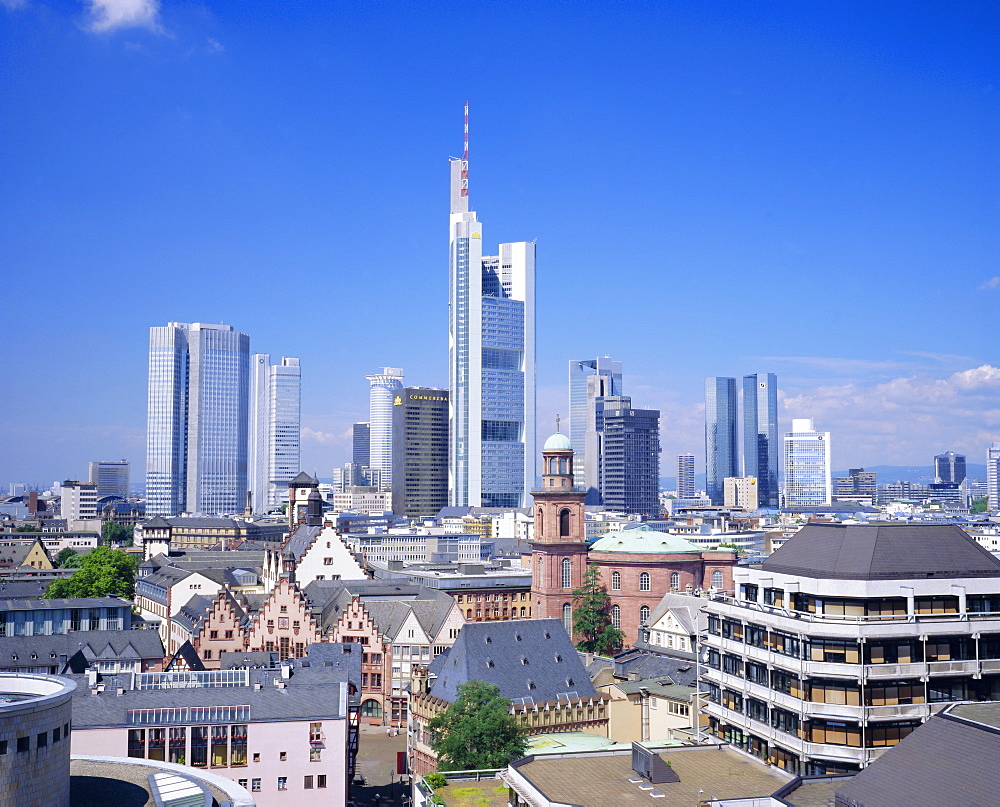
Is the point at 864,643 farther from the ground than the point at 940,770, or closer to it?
farther from the ground

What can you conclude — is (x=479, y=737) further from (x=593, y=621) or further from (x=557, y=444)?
(x=557, y=444)

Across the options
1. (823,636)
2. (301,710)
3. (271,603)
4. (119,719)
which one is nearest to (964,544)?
(823,636)

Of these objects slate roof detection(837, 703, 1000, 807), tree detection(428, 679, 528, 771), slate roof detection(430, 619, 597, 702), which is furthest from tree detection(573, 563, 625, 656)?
slate roof detection(837, 703, 1000, 807)

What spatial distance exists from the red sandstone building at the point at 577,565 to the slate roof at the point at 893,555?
270 ft

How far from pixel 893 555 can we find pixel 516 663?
1527 inches

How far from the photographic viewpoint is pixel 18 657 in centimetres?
10206

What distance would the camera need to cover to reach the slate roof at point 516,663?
Answer: 86.9m

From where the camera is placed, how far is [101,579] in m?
164

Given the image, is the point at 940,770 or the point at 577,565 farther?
the point at 577,565

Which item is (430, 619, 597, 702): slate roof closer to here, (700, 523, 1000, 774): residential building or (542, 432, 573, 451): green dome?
(700, 523, 1000, 774): residential building

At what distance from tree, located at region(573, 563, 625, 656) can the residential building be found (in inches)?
2969

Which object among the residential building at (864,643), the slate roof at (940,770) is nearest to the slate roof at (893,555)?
the residential building at (864,643)

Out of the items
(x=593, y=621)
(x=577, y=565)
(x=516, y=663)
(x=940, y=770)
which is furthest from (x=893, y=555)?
(x=577, y=565)

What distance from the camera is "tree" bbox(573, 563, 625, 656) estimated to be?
13788 centimetres
